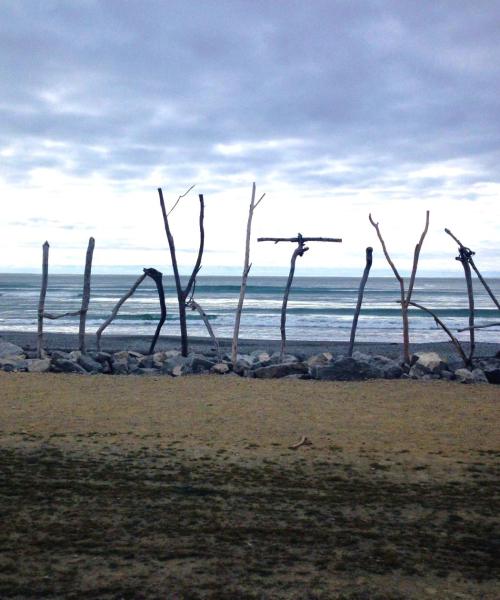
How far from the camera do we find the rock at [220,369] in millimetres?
9766

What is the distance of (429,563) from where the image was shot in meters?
3.11

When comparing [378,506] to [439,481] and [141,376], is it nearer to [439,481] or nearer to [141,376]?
[439,481]

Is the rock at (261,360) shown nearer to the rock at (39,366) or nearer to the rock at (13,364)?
the rock at (39,366)

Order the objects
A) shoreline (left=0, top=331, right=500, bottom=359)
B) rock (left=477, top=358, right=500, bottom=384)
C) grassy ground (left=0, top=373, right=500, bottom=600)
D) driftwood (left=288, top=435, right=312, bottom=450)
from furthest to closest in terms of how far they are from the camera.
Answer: shoreline (left=0, top=331, right=500, bottom=359) < rock (left=477, top=358, right=500, bottom=384) < driftwood (left=288, top=435, right=312, bottom=450) < grassy ground (left=0, top=373, right=500, bottom=600)

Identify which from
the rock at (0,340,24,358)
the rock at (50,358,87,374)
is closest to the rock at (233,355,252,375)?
the rock at (50,358,87,374)

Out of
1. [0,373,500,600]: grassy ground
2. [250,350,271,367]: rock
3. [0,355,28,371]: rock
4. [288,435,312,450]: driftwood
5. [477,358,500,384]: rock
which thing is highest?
[477,358,500,384]: rock

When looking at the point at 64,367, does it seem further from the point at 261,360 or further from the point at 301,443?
the point at 301,443

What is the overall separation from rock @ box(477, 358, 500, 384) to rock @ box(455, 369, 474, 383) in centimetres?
20

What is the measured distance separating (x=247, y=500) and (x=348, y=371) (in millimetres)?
5180

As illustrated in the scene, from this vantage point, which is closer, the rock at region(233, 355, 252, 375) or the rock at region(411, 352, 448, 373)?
the rock at region(411, 352, 448, 373)

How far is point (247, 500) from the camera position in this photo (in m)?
3.96

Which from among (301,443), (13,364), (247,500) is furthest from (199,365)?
(247,500)

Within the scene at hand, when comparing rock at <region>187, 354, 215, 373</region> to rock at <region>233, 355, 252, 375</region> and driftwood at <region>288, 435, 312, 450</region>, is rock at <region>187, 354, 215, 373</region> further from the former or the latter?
driftwood at <region>288, 435, 312, 450</region>

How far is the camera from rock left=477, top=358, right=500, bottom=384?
8.93 m
